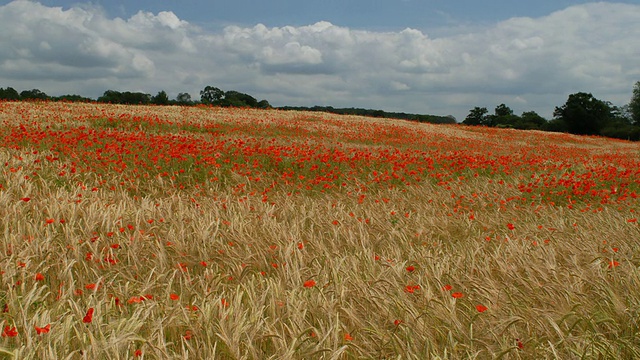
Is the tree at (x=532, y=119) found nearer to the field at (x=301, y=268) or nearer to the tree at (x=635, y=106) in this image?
the tree at (x=635, y=106)

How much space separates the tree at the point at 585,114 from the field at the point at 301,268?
4366cm

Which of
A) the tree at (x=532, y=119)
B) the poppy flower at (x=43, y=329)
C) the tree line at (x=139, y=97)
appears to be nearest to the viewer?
the poppy flower at (x=43, y=329)

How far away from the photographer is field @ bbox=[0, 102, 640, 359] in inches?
89.1

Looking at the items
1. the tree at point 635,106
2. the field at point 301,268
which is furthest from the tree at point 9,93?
the tree at point 635,106

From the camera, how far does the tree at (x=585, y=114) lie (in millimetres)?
45844

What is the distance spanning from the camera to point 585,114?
4584 cm

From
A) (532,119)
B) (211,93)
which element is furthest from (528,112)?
(211,93)

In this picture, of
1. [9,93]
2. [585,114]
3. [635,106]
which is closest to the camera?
[9,93]

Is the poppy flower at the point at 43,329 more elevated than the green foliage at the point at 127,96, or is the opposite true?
the green foliage at the point at 127,96

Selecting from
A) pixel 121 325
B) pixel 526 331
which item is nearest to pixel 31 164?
pixel 121 325

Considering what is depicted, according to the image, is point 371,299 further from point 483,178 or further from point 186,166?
point 483,178

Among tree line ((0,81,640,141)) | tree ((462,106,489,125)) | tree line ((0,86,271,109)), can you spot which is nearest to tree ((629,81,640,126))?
tree line ((0,81,640,141))

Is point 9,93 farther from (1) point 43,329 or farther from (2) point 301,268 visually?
(1) point 43,329

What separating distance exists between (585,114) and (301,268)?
50.6m
